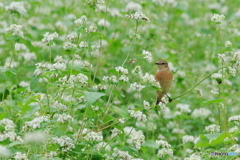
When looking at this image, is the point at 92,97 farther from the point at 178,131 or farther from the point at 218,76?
the point at 178,131

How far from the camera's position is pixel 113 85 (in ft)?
12.7

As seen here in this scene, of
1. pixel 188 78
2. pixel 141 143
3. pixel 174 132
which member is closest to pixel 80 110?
pixel 141 143

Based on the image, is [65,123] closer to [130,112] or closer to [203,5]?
[130,112]

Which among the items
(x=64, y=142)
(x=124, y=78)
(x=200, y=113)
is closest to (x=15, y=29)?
(x=124, y=78)

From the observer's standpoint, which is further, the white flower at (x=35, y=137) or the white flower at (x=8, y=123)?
the white flower at (x=8, y=123)

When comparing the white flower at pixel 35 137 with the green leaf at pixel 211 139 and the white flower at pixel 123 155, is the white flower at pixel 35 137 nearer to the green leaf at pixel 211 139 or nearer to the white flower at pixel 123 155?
the white flower at pixel 123 155

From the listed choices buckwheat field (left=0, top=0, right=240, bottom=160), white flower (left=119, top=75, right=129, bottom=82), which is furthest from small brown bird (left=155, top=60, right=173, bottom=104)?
white flower (left=119, top=75, right=129, bottom=82)

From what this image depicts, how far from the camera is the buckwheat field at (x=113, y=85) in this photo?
346 centimetres

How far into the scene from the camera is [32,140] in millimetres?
3094

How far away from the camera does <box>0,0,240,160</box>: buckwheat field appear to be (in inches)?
136

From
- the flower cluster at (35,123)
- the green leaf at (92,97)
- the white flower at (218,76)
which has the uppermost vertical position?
the white flower at (218,76)

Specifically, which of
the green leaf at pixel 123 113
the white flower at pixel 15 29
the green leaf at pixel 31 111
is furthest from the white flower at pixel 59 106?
the white flower at pixel 15 29

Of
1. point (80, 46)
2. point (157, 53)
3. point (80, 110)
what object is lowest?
point (80, 110)

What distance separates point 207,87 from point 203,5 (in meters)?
3.47
